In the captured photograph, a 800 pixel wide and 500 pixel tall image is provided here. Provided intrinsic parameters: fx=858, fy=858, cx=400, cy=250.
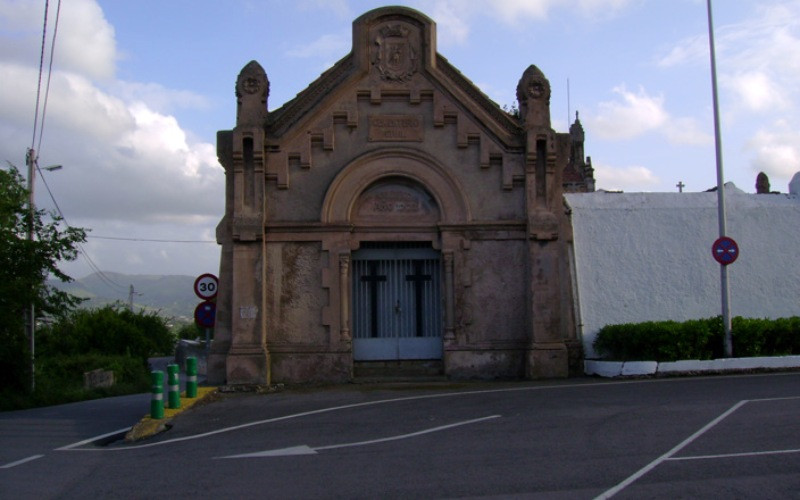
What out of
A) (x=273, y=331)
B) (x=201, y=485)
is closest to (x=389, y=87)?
(x=273, y=331)

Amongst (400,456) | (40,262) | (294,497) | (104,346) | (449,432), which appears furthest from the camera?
(104,346)

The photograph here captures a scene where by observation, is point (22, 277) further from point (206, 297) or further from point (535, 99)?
point (535, 99)

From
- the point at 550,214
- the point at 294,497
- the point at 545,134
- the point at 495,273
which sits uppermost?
the point at 545,134

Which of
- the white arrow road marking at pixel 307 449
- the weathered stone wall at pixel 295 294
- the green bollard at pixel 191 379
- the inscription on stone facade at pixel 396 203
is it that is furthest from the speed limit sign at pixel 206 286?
the white arrow road marking at pixel 307 449

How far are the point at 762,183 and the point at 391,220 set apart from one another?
1895 cm

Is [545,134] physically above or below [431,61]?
below

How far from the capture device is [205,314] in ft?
61.1

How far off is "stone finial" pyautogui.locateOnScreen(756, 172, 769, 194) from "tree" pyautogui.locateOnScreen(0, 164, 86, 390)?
78.9 ft

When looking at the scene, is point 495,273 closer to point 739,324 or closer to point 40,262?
point 739,324

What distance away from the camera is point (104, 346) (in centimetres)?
5188

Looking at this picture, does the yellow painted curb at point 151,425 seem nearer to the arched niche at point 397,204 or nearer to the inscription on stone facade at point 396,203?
the arched niche at point 397,204

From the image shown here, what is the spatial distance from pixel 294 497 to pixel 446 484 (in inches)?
61.4

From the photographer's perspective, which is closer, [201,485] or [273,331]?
[201,485]

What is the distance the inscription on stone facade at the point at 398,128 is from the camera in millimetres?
19594
